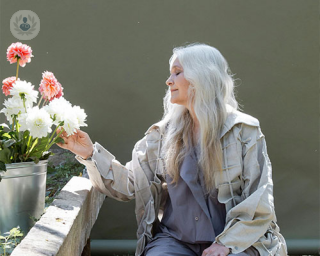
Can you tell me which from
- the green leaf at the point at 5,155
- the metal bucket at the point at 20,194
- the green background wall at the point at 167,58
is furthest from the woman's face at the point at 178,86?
the green background wall at the point at 167,58

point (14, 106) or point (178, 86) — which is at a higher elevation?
point (178, 86)

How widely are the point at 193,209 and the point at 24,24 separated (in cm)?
270

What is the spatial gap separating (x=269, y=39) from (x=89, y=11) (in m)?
1.74

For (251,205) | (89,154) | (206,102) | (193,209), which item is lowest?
(193,209)

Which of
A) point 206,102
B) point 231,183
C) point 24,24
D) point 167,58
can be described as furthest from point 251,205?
point 24,24

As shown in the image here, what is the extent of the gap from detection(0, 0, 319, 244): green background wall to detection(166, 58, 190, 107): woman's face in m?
1.62

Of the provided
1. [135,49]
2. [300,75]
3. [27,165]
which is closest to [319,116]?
[300,75]

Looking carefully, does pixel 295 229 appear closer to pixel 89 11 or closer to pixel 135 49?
pixel 135 49

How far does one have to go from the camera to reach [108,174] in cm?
306

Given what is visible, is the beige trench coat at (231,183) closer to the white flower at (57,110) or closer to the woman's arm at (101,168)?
the woman's arm at (101,168)

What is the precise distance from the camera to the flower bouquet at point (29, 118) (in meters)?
2.67

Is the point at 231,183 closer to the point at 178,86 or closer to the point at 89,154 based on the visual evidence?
the point at 178,86

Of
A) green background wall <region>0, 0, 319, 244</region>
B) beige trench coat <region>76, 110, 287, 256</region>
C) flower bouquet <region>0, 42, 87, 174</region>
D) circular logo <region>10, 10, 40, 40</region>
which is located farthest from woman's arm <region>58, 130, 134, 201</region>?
circular logo <region>10, 10, 40, 40</region>

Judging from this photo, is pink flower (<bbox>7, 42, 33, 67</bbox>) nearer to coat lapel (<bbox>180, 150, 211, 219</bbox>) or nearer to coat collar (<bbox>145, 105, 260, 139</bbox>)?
coat lapel (<bbox>180, 150, 211, 219</bbox>)
